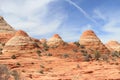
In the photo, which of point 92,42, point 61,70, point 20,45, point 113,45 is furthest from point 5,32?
point 61,70

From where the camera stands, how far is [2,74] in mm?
21000

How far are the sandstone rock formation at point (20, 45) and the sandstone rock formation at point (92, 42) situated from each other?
1139 cm

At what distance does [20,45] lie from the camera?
4866 centimetres

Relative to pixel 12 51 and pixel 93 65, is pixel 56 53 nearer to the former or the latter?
pixel 12 51

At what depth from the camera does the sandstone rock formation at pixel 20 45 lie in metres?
47.9

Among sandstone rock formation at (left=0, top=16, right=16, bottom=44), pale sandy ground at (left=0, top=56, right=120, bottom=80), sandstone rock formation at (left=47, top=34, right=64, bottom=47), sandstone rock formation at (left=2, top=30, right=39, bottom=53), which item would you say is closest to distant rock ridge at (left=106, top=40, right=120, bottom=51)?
sandstone rock formation at (left=0, top=16, right=16, bottom=44)

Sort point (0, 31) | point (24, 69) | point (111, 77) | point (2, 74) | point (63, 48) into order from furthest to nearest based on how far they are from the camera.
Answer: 1. point (0, 31)
2. point (63, 48)
3. point (24, 69)
4. point (111, 77)
5. point (2, 74)

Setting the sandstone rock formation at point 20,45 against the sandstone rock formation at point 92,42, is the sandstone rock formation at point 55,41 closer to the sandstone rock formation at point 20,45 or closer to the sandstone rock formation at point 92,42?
the sandstone rock formation at point 20,45

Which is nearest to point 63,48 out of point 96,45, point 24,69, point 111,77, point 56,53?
point 56,53

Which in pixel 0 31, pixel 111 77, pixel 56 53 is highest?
pixel 0 31

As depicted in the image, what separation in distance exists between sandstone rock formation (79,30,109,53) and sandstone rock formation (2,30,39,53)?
449 inches

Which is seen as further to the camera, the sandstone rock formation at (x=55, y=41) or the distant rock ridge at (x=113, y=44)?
the distant rock ridge at (x=113, y=44)

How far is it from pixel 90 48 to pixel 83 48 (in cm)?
119

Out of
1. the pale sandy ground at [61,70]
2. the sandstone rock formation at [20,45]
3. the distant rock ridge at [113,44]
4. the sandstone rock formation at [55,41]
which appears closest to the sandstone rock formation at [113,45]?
the distant rock ridge at [113,44]
